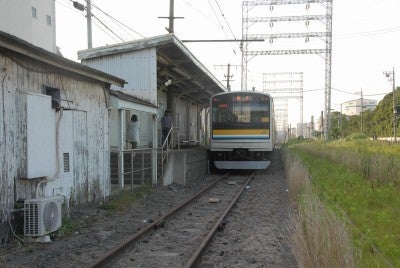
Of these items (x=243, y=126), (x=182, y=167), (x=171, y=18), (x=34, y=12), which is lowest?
(x=182, y=167)

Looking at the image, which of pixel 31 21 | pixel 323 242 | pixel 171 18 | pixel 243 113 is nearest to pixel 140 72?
pixel 171 18

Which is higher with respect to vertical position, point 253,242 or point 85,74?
point 85,74

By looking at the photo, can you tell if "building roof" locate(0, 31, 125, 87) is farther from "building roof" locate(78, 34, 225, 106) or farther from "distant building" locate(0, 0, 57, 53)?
"distant building" locate(0, 0, 57, 53)

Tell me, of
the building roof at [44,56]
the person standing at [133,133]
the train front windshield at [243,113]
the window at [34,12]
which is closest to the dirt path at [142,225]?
the person standing at [133,133]

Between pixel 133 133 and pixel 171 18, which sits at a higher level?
pixel 171 18

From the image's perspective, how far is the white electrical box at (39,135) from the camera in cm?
770

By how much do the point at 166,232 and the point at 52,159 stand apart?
92.0 inches

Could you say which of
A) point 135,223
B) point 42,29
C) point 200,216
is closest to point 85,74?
point 135,223

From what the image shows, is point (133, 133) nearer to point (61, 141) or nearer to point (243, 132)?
point (61, 141)

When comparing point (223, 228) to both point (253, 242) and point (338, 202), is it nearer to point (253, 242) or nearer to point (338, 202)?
point (253, 242)

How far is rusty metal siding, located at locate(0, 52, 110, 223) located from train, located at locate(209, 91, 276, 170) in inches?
361

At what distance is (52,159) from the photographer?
8.51 m

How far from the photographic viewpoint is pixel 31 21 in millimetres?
38250

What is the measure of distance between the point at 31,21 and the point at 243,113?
2468 centimetres
